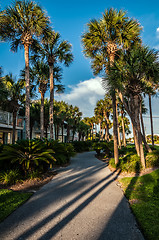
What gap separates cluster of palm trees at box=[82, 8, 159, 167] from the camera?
26.9 feet

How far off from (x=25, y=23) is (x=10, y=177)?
398 inches

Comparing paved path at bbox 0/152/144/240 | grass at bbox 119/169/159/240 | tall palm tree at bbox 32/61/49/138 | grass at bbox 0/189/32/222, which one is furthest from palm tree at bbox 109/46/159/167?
tall palm tree at bbox 32/61/49/138

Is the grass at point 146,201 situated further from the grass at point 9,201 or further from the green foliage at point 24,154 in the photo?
the green foliage at point 24,154

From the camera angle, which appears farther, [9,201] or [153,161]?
[153,161]

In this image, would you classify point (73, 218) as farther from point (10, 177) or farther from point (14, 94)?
point (14, 94)

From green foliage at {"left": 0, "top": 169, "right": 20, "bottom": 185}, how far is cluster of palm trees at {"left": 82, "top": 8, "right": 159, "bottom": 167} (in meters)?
5.97

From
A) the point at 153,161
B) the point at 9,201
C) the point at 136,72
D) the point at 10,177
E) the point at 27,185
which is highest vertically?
the point at 136,72

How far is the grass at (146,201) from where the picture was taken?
271 centimetres

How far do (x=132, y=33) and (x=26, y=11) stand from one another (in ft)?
24.1

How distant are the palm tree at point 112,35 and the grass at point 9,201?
647 cm

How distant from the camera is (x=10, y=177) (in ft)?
18.1

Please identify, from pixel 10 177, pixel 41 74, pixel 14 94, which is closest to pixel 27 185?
pixel 10 177

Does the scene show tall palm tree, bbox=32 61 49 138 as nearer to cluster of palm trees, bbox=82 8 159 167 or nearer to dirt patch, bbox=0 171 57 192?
cluster of palm trees, bbox=82 8 159 167

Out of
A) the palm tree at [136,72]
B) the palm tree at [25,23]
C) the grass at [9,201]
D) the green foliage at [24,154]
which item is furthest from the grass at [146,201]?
the palm tree at [25,23]
